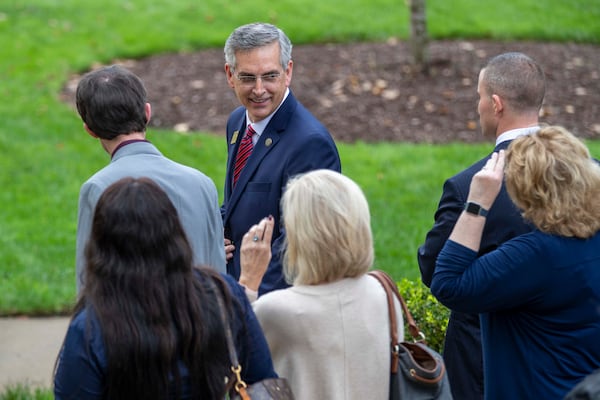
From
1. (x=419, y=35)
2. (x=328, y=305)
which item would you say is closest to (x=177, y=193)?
(x=328, y=305)

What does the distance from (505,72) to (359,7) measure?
11292 mm

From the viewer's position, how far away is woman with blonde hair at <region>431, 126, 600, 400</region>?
3365 millimetres

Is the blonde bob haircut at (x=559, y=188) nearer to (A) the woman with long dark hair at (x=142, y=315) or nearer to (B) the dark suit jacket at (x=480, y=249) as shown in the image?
(B) the dark suit jacket at (x=480, y=249)

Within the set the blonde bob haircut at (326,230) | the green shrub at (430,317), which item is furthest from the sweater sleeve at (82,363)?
the green shrub at (430,317)

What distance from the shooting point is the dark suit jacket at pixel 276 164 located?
4.48 meters

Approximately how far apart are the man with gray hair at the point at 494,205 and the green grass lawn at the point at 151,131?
3091 millimetres

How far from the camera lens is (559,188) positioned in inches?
132

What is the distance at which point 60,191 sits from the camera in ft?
A: 30.7

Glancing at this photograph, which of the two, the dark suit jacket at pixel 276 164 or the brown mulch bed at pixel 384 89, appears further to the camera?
the brown mulch bed at pixel 384 89

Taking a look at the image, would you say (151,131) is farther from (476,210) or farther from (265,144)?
(476,210)

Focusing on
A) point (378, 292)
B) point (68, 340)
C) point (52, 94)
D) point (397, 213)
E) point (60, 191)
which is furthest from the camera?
point (52, 94)

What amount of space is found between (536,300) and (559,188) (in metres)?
0.42

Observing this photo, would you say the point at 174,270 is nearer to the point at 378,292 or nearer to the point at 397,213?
the point at 378,292

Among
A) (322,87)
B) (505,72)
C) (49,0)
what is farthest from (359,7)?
(505,72)
